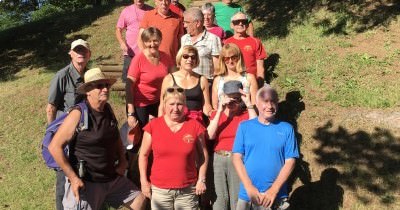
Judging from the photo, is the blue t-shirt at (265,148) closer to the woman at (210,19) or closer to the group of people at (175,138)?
the group of people at (175,138)

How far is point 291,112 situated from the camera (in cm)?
765

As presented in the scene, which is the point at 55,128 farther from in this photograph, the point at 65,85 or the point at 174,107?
the point at 174,107

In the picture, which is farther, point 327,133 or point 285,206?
point 327,133

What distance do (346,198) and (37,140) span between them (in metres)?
5.92

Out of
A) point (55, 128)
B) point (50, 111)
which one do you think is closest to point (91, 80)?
point (55, 128)

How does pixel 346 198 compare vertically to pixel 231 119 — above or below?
below

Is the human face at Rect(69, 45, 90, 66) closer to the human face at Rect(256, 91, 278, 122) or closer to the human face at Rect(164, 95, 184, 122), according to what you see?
the human face at Rect(164, 95, 184, 122)

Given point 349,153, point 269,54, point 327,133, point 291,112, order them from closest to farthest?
1. point 349,153
2. point 327,133
3. point 291,112
4. point 269,54

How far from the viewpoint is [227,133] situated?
4.91 meters

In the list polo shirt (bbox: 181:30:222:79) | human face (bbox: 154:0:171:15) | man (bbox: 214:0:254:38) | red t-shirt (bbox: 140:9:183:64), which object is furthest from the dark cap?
man (bbox: 214:0:254:38)

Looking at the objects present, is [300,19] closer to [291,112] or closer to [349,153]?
[291,112]

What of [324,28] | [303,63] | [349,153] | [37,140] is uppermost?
[324,28]

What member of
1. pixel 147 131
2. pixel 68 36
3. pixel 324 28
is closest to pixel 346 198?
pixel 147 131

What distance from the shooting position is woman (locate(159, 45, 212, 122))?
518 cm
